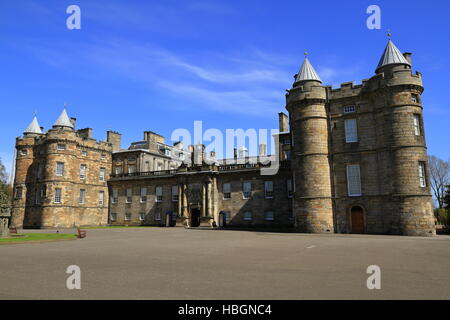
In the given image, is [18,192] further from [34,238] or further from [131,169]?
[34,238]

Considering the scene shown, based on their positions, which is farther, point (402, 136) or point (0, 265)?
point (402, 136)

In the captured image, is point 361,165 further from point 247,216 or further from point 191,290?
point 191,290

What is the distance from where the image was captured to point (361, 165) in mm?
28875

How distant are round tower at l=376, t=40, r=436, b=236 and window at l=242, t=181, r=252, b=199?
16972mm

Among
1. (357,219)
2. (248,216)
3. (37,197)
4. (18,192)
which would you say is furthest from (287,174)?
(18,192)

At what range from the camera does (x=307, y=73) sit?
104ft

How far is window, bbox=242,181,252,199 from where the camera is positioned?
39.9 metres

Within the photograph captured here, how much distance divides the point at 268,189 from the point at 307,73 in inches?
578

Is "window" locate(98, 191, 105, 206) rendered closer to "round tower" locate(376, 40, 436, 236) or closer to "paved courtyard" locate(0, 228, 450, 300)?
"paved courtyard" locate(0, 228, 450, 300)

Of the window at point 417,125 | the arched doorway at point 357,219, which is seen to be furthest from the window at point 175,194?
the window at point 417,125

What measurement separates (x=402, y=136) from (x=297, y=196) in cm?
1051

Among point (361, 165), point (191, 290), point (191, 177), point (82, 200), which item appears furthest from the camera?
point (82, 200)

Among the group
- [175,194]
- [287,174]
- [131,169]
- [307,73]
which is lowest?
[175,194]
